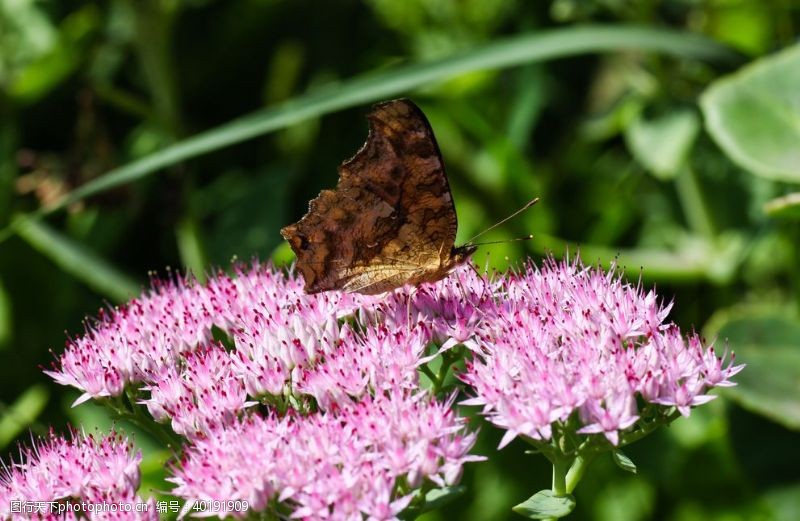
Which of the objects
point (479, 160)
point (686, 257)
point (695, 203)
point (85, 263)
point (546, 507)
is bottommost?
point (546, 507)

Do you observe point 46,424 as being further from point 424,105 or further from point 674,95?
point 674,95

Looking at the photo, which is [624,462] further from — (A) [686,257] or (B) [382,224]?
(A) [686,257]

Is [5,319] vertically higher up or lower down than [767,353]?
higher up

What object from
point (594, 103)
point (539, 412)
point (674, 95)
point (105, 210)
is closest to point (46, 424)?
point (105, 210)

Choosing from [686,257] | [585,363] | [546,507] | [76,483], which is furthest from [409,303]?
[686,257]

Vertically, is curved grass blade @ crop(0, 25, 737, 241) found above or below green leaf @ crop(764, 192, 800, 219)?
above

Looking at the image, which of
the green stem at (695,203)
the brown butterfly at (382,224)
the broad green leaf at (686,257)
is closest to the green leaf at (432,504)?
the brown butterfly at (382,224)

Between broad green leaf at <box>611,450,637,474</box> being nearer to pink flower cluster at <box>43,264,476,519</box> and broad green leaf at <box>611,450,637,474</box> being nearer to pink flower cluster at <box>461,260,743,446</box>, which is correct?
pink flower cluster at <box>461,260,743,446</box>

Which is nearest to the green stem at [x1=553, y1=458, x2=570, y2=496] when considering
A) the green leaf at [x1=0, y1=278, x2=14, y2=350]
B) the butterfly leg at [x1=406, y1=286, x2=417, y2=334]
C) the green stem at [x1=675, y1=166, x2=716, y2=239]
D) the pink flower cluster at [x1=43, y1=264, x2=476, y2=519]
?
the pink flower cluster at [x1=43, y1=264, x2=476, y2=519]
